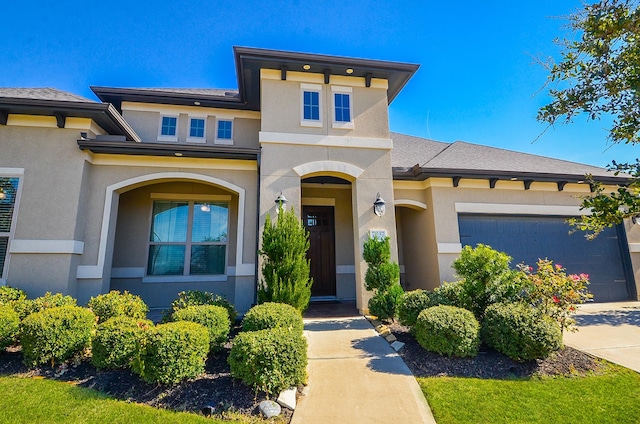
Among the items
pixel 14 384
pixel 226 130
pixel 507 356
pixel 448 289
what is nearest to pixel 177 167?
pixel 226 130

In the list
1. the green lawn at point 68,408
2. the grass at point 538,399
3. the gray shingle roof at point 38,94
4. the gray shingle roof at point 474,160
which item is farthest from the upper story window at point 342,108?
the green lawn at point 68,408

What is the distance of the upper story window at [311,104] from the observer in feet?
26.3

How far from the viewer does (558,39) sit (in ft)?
16.7

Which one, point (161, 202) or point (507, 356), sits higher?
point (161, 202)

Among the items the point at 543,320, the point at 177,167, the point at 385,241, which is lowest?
the point at 543,320

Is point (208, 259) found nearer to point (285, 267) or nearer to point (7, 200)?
point (285, 267)

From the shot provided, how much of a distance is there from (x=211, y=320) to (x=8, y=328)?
3037mm

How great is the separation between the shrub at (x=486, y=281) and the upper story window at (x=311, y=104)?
5.16 meters

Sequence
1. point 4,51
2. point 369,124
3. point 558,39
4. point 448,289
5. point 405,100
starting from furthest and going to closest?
1. point 405,100
2. point 369,124
3. point 4,51
4. point 448,289
5. point 558,39

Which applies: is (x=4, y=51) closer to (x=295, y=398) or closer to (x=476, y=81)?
(x=295, y=398)

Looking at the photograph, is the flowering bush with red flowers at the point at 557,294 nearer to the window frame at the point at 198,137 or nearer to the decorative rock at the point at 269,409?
the decorative rock at the point at 269,409

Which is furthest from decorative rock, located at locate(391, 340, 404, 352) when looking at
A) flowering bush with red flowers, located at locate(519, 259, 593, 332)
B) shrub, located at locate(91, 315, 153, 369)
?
shrub, located at locate(91, 315, 153, 369)

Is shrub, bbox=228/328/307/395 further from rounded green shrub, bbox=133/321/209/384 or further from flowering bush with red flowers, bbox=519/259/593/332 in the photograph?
flowering bush with red flowers, bbox=519/259/593/332

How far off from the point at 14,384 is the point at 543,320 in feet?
24.6
